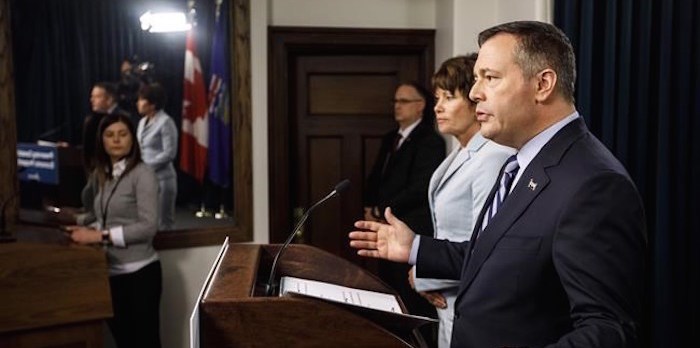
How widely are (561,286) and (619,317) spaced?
114 millimetres

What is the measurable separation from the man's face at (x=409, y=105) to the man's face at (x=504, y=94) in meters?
2.19

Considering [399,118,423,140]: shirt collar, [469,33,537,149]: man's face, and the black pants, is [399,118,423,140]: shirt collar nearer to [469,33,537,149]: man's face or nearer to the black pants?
the black pants

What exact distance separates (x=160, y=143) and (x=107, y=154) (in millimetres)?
411

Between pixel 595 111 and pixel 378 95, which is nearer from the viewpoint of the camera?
pixel 595 111

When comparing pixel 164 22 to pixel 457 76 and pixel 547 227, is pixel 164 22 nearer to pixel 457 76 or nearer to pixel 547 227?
pixel 457 76

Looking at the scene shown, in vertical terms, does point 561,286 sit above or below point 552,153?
below

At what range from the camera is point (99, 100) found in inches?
125

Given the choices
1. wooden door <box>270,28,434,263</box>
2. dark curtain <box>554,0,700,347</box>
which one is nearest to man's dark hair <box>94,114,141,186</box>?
wooden door <box>270,28,434,263</box>

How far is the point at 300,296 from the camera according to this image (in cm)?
107

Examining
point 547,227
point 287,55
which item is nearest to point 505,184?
point 547,227

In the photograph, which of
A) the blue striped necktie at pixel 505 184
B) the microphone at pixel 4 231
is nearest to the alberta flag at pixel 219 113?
the microphone at pixel 4 231

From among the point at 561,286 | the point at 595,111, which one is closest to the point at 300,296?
the point at 561,286

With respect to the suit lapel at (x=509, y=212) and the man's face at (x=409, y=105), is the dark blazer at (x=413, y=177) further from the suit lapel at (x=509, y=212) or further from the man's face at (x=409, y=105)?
the suit lapel at (x=509, y=212)

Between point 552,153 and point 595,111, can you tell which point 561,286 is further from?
point 595,111
